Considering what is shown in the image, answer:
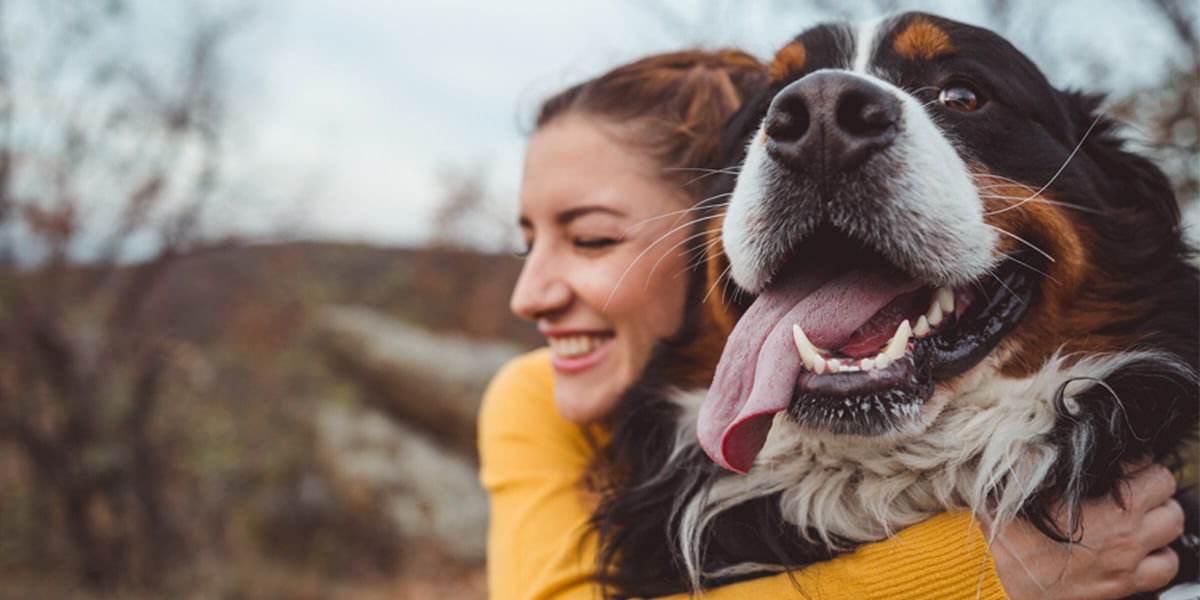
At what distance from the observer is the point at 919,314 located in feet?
5.33

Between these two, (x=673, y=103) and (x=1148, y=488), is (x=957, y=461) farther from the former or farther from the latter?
(x=673, y=103)

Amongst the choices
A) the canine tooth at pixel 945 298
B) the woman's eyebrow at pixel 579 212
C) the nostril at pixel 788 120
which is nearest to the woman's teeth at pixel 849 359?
the canine tooth at pixel 945 298

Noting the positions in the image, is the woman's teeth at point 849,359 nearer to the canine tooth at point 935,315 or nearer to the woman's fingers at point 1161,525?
the canine tooth at point 935,315

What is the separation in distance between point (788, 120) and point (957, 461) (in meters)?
0.83

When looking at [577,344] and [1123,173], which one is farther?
[577,344]

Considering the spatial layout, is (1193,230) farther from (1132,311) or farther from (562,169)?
(562,169)

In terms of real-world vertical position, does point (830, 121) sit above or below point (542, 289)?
above

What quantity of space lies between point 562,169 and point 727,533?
1.17m

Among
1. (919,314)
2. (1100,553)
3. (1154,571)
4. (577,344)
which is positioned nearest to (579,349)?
(577,344)

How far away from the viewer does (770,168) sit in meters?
1.57

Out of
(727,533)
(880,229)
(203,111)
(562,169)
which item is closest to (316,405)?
(203,111)

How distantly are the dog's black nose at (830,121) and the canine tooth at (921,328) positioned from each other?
36 centimetres

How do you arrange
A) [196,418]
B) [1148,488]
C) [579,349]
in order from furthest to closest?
[196,418] < [579,349] < [1148,488]

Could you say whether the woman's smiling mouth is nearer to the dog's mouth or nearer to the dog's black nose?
the dog's mouth
